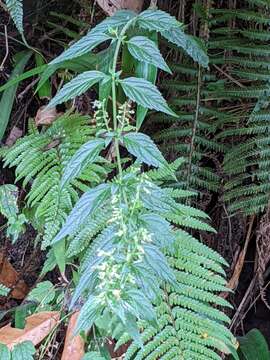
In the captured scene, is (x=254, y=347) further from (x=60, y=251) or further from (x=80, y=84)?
(x=80, y=84)

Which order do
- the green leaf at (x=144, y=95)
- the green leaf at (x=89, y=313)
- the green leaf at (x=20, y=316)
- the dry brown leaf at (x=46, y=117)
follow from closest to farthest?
the green leaf at (x=89, y=313) < the green leaf at (x=144, y=95) < the green leaf at (x=20, y=316) < the dry brown leaf at (x=46, y=117)

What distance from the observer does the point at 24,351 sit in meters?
1.38

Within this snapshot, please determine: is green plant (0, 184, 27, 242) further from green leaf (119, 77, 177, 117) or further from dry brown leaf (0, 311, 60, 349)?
green leaf (119, 77, 177, 117)

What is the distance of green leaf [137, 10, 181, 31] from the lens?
120 cm

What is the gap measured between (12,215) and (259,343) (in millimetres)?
741

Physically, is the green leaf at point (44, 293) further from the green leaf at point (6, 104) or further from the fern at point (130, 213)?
the green leaf at point (6, 104)

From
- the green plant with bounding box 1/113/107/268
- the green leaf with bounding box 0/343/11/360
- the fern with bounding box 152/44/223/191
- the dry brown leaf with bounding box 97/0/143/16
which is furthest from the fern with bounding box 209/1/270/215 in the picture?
the green leaf with bounding box 0/343/11/360

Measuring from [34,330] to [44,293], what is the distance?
12 cm

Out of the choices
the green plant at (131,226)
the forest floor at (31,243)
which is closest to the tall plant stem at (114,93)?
the green plant at (131,226)


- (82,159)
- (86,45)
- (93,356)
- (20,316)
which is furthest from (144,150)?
(20,316)

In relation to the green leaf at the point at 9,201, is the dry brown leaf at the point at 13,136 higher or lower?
higher

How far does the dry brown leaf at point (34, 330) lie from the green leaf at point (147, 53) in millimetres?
680

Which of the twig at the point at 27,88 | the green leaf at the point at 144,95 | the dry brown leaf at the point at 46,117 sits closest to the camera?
the green leaf at the point at 144,95

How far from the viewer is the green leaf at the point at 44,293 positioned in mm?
1548
